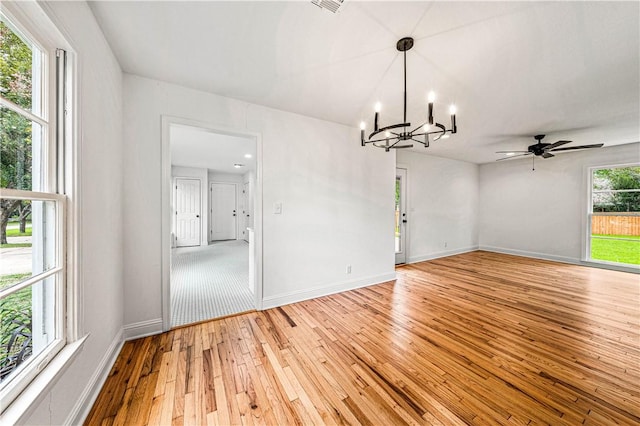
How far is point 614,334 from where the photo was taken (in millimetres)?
2264

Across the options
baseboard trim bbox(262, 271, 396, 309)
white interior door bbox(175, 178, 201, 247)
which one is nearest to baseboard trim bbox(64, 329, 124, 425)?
baseboard trim bbox(262, 271, 396, 309)

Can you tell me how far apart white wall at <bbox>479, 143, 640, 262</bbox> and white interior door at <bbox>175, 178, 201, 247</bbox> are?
8690 millimetres

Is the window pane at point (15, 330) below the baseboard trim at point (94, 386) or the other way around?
the other way around

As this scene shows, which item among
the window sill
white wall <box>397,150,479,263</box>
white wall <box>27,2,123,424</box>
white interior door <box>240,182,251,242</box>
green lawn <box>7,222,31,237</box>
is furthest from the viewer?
white interior door <box>240,182,251,242</box>

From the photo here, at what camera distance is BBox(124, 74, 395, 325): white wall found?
85.7 inches

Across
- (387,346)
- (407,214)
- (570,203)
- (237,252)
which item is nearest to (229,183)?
(237,252)

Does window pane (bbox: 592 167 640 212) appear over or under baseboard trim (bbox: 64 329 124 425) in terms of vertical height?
over

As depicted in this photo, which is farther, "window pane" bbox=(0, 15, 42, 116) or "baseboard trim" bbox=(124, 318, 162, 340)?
"baseboard trim" bbox=(124, 318, 162, 340)

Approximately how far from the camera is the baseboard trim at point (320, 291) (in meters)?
2.84

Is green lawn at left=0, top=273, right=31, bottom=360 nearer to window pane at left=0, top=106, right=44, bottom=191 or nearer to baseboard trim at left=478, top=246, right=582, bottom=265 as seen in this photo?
window pane at left=0, top=106, right=44, bottom=191

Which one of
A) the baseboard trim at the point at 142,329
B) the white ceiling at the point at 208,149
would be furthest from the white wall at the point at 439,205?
the baseboard trim at the point at 142,329

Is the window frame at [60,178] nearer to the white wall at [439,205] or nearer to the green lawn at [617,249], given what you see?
the white wall at [439,205]

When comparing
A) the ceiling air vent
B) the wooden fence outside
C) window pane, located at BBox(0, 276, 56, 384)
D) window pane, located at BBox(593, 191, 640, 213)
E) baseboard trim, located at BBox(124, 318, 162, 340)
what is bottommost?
baseboard trim, located at BBox(124, 318, 162, 340)

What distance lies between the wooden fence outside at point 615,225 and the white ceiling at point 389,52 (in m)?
2.90
